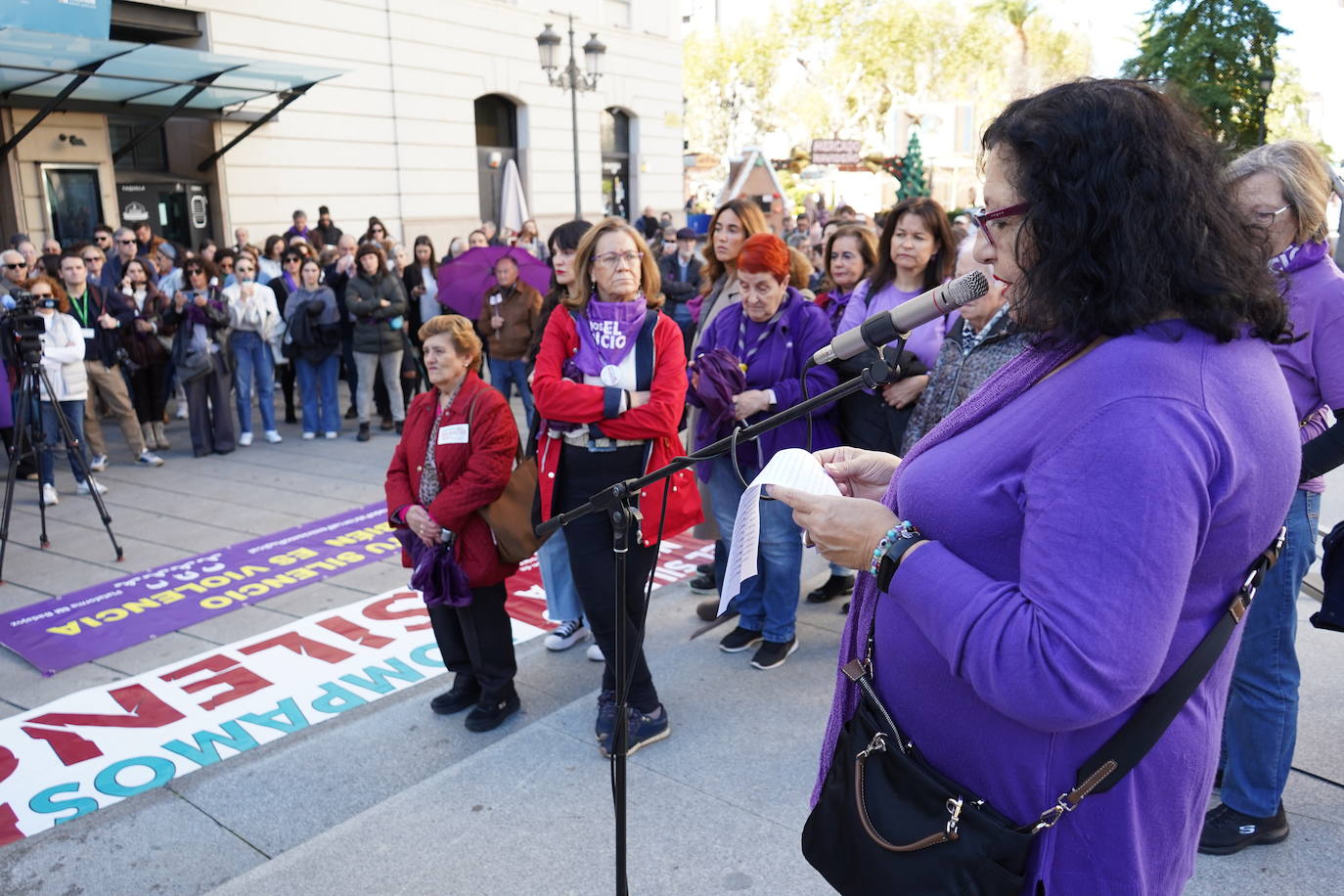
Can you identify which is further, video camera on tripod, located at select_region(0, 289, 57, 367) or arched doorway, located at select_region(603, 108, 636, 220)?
arched doorway, located at select_region(603, 108, 636, 220)

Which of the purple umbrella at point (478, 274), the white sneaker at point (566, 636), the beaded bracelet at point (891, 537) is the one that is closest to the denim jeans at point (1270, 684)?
the beaded bracelet at point (891, 537)

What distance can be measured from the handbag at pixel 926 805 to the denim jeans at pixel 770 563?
2.77 m

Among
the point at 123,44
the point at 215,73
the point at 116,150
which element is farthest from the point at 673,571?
the point at 116,150

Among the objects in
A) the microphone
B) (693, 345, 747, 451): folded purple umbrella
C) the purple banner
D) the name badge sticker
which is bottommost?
the purple banner

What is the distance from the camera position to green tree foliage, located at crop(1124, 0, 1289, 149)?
2173 centimetres

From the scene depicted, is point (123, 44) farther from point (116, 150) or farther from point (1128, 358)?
point (1128, 358)

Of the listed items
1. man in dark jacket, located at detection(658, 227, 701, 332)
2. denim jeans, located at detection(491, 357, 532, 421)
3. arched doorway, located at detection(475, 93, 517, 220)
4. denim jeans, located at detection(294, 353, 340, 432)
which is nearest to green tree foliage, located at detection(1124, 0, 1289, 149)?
arched doorway, located at detection(475, 93, 517, 220)

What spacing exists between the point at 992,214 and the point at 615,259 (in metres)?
2.63

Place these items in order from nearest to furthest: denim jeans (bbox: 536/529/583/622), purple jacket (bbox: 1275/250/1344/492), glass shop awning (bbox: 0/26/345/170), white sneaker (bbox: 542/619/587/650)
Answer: purple jacket (bbox: 1275/250/1344/492)
denim jeans (bbox: 536/529/583/622)
white sneaker (bbox: 542/619/587/650)
glass shop awning (bbox: 0/26/345/170)

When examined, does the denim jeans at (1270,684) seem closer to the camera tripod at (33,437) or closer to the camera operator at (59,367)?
the camera tripod at (33,437)

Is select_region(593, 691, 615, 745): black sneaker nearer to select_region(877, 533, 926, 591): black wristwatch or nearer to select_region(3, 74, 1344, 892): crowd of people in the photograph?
select_region(3, 74, 1344, 892): crowd of people

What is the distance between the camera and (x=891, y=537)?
147 cm

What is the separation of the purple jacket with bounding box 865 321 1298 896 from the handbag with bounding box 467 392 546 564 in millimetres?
2590

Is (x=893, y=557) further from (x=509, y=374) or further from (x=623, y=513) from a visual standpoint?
(x=509, y=374)
